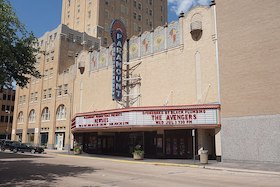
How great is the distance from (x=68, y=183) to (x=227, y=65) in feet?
61.4

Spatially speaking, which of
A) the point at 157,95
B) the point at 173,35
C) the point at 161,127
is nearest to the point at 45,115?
the point at 157,95

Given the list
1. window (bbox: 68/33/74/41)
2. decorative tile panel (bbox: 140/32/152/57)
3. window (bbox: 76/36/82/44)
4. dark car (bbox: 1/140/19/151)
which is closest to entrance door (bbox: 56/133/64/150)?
dark car (bbox: 1/140/19/151)

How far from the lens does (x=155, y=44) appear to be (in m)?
34.3

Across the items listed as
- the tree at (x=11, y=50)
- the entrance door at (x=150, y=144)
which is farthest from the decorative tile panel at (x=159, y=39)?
the tree at (x=11, y=50)

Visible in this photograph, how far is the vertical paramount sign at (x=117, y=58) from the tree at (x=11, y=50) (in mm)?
15230

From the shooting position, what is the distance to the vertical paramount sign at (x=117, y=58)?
115 ft

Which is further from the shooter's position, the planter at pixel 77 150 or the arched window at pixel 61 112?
the arched window at pixel 61 112

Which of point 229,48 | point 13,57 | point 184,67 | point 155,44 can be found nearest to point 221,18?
point 229,48

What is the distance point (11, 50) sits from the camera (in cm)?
1803

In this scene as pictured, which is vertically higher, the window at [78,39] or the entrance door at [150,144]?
the window at [78,39]

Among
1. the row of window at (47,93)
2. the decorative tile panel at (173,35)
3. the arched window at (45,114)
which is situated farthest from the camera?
the arched window at (45,114)

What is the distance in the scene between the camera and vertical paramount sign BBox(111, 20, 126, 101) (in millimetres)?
34906

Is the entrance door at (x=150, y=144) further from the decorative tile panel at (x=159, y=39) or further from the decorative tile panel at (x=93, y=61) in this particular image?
the decorative tile panel at (x=93, y=61)

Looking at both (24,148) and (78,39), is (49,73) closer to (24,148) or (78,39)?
(78,39)
